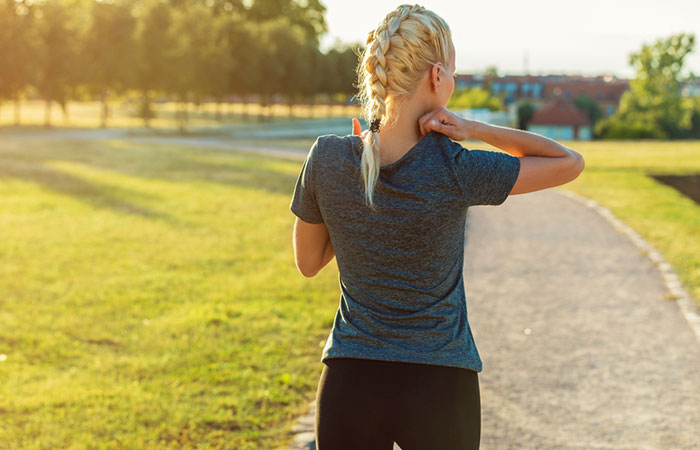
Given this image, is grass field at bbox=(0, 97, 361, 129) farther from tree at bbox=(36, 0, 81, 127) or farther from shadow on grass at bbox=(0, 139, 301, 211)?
shadow on grass at bbox=(0, 139, 301, 211)

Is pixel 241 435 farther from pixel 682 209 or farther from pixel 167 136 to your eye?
pixel 167 136

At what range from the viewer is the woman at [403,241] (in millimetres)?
1811

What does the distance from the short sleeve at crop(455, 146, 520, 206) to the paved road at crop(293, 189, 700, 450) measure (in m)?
2.50

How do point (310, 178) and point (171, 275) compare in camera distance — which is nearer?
point (310, 178)

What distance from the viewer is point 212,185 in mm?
16625

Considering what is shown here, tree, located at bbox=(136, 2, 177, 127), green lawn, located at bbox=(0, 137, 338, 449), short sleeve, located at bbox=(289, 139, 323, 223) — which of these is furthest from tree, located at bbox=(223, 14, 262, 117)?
short sleeve, located at bbox=(289, 139, 323, 223)

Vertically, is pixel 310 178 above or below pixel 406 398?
above

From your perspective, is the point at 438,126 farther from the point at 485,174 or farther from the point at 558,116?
the point at 558,116

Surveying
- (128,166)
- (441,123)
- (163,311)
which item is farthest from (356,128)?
(128,166)

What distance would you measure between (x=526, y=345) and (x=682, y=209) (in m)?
9.19

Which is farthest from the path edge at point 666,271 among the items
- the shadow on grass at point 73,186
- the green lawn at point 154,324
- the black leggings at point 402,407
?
the shadow on grass at point 73,186

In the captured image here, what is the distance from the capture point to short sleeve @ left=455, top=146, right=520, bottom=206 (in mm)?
1807

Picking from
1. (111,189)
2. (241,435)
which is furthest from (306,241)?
(111,189)

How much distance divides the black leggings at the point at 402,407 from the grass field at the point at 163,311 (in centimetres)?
223
